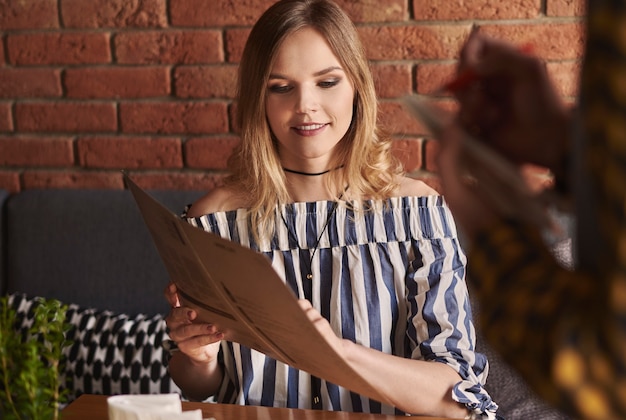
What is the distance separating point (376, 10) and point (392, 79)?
0.18 m

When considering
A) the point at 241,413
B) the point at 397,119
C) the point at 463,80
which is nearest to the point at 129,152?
the point at 397,119

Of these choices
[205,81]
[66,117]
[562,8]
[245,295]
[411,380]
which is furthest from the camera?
[66,117]

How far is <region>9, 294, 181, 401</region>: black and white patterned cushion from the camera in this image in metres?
1.85

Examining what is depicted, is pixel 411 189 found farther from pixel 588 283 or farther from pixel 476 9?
pixel 588 283

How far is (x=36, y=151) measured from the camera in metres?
2.26

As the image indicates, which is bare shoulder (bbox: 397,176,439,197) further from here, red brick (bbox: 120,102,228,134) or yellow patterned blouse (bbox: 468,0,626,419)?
yellow patterned blouse (bbox: 468,0,626,419)

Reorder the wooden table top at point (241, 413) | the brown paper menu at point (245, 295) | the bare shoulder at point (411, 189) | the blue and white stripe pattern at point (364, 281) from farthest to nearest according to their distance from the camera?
1. the bare shoulder at point (411, 189)
2. the blue and white stripe pattern at point (364, 281)
3. the wooden table top at point (241, 413)
4. the brown paper menu at point (245, 295)

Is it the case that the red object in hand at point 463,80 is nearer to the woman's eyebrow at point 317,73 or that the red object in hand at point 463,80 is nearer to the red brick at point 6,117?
the woman's eyebrow at point 317,73

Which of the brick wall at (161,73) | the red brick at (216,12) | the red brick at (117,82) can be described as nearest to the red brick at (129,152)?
the brick wall at (161,73)

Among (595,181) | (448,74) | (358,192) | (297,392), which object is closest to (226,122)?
(448,74)

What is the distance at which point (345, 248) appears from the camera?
1453mm

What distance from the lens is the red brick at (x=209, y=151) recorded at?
83.5 inches

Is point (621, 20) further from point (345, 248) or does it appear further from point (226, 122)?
point (226, 122)

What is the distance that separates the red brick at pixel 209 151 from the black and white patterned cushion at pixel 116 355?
1.48ft
